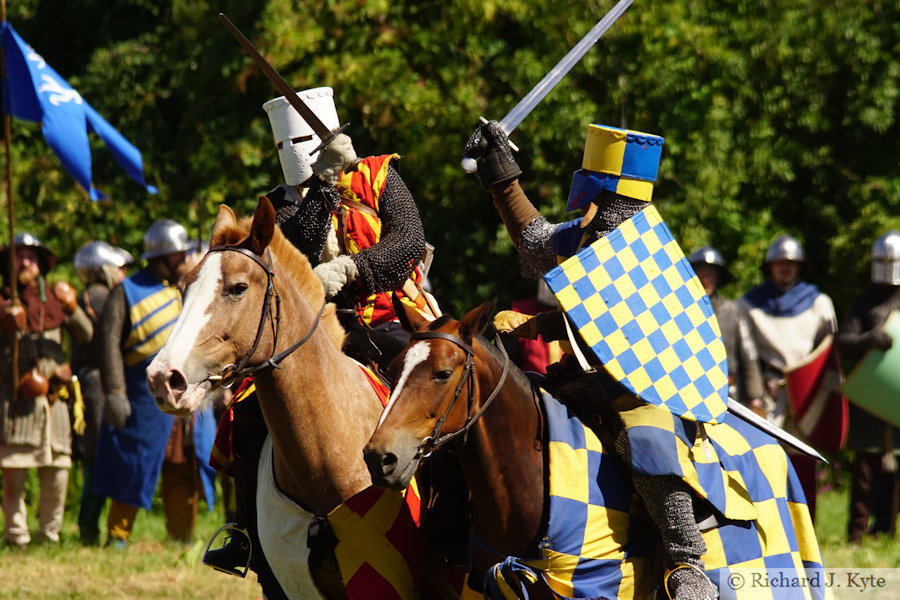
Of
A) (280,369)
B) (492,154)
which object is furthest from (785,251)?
(280,369)

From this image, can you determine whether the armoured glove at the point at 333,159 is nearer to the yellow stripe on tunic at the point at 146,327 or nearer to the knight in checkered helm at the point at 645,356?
the knight in checkered helm at the point at 645,356

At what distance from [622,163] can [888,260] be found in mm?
5436

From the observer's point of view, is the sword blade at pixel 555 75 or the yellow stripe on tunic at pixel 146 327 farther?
the yellow stripe on tunic at pixel 146 327

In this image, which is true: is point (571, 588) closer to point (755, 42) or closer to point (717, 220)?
point (717, 220)

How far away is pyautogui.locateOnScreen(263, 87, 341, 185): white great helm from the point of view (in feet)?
17.2

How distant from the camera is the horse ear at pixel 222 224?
452cm

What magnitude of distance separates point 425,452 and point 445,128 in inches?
303

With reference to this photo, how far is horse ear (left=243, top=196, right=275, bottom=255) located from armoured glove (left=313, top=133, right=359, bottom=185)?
656 millimetres

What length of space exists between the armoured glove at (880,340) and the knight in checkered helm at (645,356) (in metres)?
4.72

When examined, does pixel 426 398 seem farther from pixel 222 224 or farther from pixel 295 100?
pixel 295 100

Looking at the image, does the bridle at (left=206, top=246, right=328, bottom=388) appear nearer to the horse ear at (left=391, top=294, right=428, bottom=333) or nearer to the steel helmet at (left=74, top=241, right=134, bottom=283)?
the horse ear at (left=391, top=294, right=428, bottom=333)

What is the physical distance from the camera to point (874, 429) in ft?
32.7

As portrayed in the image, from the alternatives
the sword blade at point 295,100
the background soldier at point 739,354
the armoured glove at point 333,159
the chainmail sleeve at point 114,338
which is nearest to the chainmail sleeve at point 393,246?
the armoured glove at point 333,159

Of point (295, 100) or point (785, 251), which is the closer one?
point (295, 100)
